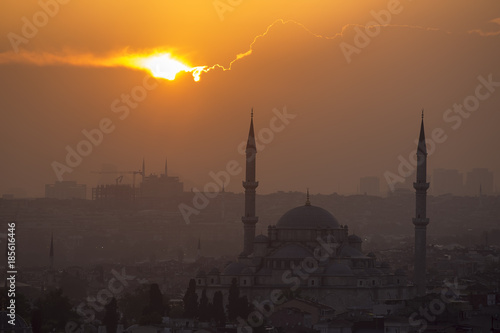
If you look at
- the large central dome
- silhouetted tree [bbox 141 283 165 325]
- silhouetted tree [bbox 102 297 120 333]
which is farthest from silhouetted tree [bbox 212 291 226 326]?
the large central dome

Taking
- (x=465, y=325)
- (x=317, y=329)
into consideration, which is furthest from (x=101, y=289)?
(x=465, y=325)

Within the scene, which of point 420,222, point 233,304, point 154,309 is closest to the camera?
point 154,309

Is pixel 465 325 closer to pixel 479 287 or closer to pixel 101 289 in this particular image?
pixel 479 287

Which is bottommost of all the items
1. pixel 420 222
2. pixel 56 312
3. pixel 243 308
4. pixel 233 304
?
pixel 56 312

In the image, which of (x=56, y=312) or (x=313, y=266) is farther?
(x=313, y=266)

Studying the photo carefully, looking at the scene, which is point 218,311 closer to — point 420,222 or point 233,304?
point 233,304

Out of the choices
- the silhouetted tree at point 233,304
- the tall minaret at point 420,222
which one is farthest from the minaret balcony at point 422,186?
the silhouetted tree at point 233,304

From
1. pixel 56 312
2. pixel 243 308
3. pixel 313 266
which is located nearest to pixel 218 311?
pixel 243 308
